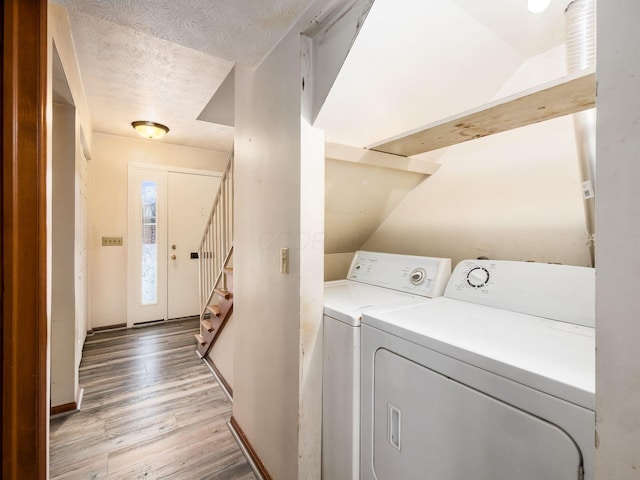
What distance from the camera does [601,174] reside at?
0.40 meters

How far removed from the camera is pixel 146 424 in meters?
1.89

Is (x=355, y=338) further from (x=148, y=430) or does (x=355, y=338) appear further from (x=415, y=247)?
(x=148, y=430)

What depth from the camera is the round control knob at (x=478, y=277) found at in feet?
4.08

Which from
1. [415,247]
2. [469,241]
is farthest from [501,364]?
[415,247]

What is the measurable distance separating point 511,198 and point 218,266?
7.56ft

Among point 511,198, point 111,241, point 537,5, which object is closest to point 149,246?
point 111,241

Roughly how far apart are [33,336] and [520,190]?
6.56ft

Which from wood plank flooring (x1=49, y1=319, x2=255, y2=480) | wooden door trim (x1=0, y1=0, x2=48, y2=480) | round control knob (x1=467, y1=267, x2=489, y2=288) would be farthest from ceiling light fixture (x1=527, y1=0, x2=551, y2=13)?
wood plank flooring (x1=49, y1=319, x2=255, y2=480)

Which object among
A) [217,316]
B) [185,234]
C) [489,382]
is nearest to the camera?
[489,382]

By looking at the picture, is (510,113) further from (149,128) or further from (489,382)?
(149,128)

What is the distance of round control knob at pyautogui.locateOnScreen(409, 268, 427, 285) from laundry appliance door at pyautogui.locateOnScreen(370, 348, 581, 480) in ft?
1.84

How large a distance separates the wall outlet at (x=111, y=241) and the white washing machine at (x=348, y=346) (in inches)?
124

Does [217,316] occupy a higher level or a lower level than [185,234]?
lower

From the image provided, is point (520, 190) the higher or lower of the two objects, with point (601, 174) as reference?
higher
